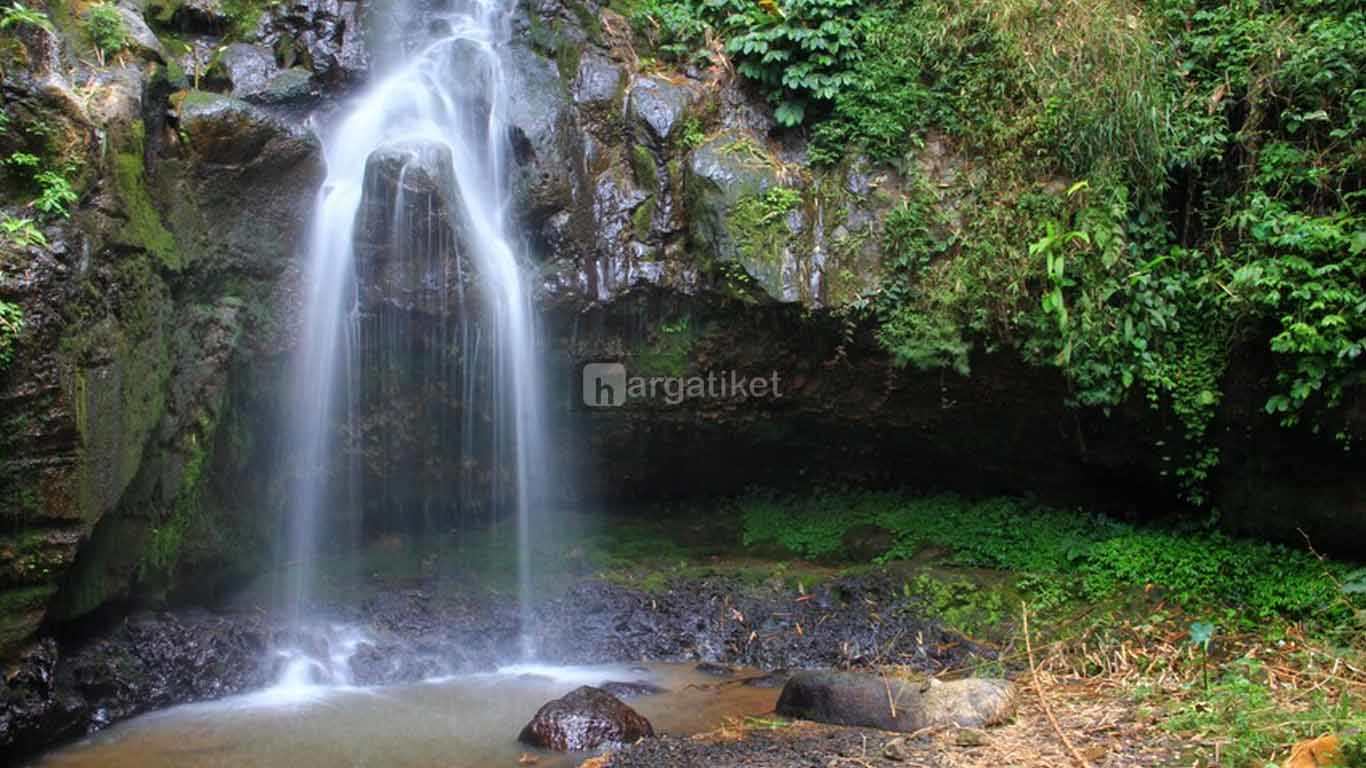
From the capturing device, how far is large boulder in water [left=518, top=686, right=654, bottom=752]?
18.3ft

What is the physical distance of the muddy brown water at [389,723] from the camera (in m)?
5.54

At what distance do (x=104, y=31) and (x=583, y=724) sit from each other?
6027 mm

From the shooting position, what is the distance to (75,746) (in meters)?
5.79

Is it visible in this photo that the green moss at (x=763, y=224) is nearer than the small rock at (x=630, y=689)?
No

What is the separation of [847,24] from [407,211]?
14.4 feet

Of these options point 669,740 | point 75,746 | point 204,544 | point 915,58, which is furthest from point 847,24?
point 75,746

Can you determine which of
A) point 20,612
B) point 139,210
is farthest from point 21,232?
point 20,612

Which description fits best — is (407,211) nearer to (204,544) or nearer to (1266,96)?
(204,544)

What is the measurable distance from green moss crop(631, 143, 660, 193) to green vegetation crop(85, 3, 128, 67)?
13.4 feet

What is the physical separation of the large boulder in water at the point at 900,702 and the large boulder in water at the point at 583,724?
105 centimetres

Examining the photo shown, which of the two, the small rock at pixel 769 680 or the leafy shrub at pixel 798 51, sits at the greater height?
the leafy shrub at pixel 798 51

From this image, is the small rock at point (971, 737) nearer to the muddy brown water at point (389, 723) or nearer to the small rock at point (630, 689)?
the muddy brown water at point (389, 723)

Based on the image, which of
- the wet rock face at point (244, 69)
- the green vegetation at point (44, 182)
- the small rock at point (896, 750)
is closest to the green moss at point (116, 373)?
the green vegetation at point (44, 182)

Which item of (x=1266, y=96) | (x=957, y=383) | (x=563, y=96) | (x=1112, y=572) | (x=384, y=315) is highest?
(x=563, y=96)
